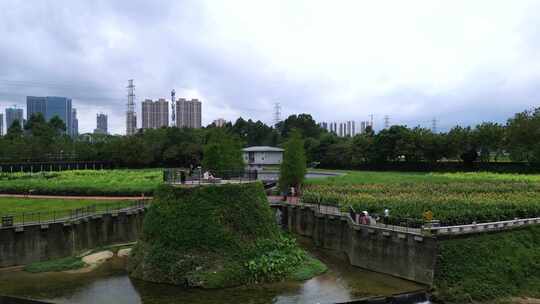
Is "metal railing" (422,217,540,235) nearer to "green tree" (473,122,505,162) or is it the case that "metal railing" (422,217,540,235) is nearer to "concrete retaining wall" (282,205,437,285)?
"concrete retaining wall" (282,205,437,285)

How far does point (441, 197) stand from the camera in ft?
144

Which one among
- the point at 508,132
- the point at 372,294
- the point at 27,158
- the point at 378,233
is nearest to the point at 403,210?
the point at 378,233

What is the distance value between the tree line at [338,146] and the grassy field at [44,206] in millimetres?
18349

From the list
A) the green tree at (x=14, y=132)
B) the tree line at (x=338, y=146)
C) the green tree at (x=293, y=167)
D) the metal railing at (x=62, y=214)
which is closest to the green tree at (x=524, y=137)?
the tree line at (x=338, y=146)

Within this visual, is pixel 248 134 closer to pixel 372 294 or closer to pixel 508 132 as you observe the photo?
pixel 508 132

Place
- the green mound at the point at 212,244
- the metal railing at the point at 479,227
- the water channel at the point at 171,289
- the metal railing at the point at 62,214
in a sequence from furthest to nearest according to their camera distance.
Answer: the metal railing at the point at 62,214
the metal railing at the point at 479,227
the green mound at the point at 212,244
the water channel at the point at 171,289

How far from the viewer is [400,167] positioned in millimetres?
91250

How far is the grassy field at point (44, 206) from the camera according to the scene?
130 ft

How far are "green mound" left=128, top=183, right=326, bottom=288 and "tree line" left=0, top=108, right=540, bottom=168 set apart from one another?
29898 millimetres

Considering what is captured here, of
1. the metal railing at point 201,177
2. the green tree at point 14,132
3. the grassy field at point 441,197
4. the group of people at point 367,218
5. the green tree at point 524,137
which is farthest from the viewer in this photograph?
the green tree at point 14,132

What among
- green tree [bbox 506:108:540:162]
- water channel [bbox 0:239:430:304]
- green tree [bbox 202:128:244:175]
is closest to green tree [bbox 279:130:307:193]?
green tree [bbox 202:128:244:175]

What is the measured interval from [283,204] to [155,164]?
69.6m

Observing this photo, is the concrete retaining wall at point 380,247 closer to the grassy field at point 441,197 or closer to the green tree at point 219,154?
the grassy field at point 441,197

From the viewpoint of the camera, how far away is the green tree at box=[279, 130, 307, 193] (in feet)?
177
